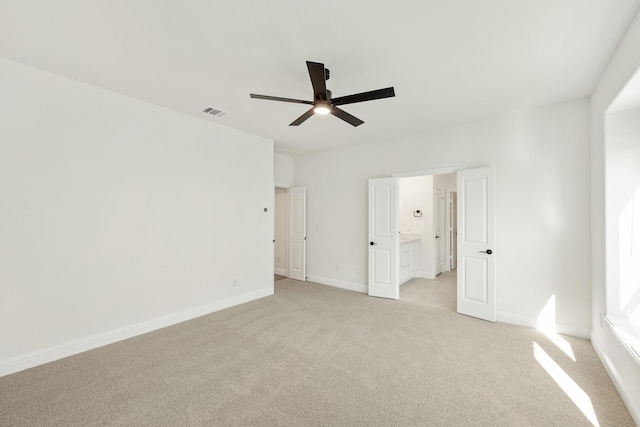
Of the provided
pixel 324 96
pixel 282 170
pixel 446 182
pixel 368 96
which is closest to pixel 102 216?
pixel 324 96

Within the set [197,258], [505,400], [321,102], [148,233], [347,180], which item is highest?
[321,102]

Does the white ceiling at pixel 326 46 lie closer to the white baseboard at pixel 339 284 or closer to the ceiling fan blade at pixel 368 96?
the ceiling fan blade at pixel 368 96

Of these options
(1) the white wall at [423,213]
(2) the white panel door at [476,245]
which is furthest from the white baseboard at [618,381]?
(1) the white wall at [423,213]

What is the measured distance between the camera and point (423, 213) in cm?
639

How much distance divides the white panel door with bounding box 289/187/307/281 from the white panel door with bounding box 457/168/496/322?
308 cm

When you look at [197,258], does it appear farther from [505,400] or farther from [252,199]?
[505,400]

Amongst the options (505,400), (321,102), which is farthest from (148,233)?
(505,400)

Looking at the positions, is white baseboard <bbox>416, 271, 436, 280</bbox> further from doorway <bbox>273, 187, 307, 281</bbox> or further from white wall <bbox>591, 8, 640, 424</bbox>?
white wall <bbox>591, 8, 640, 424</bbox>

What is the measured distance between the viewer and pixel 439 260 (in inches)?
263

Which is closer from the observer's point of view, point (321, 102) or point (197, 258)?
point (321, 102)

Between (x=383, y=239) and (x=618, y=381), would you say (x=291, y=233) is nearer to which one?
(x=383, y=239)

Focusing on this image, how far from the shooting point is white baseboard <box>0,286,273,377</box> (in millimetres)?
2486

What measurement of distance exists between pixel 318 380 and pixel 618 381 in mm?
2453

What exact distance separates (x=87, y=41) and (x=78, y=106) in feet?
3.22
